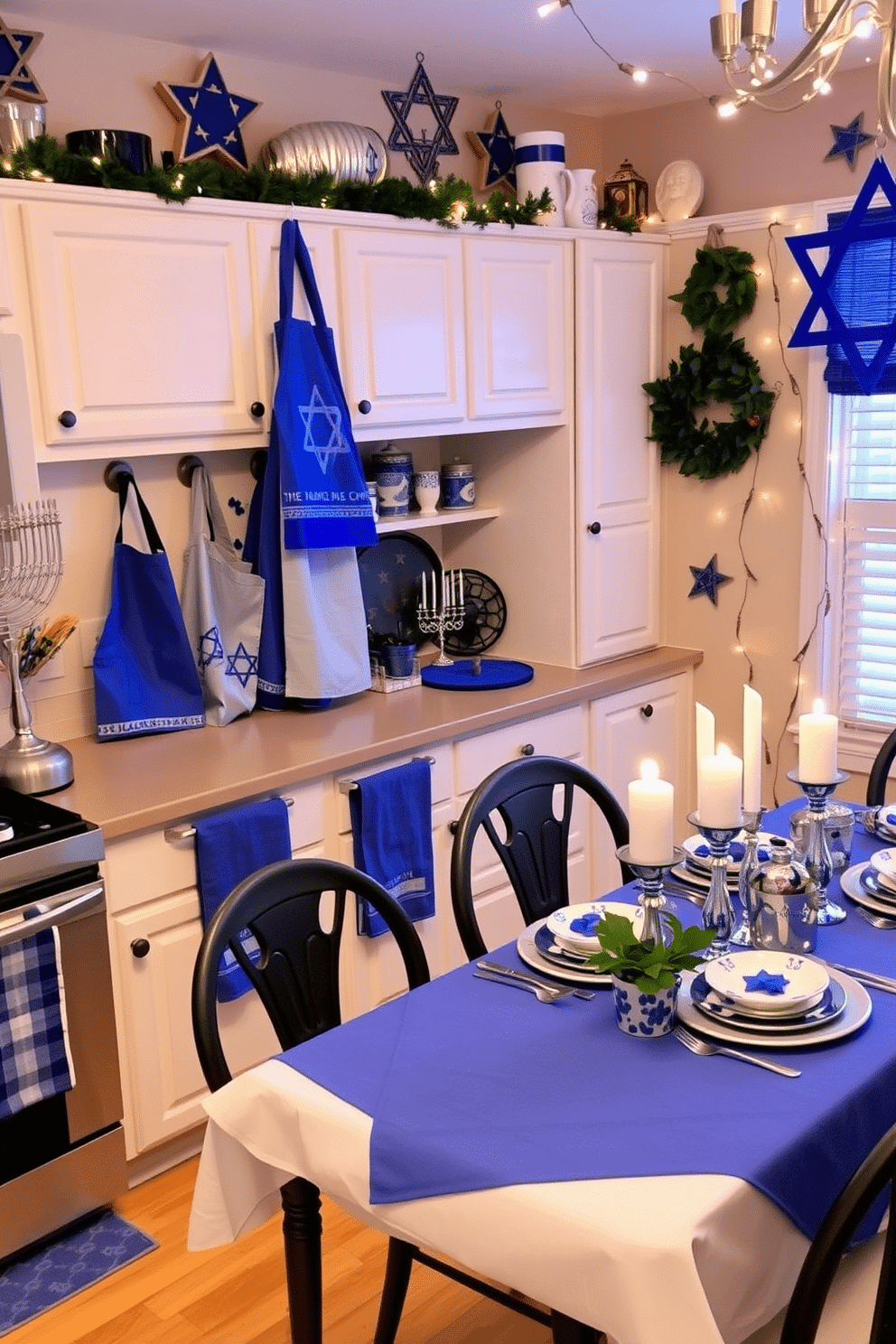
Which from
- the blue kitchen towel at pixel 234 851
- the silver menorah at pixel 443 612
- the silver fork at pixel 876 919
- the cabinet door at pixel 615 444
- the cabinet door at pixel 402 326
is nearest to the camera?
the silver fork at pixel 876 919

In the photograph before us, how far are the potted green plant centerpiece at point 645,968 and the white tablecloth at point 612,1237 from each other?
6.3 inches

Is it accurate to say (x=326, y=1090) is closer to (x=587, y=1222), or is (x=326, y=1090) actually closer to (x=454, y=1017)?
(x=454, y=1017)

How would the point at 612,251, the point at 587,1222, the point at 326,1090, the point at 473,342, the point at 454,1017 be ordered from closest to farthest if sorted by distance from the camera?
the point at 587,1222 → the point at 326,1090 → the point at 454,1017 → the point at 473,342 → the point at 612,251

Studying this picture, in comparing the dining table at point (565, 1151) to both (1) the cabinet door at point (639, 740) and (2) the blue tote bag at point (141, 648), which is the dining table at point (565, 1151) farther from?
(1) the cabinet door at point (639, 740)

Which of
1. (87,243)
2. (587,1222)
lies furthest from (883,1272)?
(87,243)

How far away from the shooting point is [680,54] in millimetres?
3211

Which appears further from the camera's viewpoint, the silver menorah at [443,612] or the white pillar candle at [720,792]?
the silver menorah at [443,612]

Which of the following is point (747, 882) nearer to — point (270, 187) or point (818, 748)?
point (818, 748)

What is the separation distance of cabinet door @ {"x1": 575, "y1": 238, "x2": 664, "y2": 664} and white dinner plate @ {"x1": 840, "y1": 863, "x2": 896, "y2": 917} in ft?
4.93

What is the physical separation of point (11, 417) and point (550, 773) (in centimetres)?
125

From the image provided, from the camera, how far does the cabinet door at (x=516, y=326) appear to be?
3.29m

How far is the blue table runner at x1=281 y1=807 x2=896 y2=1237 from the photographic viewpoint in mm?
1470

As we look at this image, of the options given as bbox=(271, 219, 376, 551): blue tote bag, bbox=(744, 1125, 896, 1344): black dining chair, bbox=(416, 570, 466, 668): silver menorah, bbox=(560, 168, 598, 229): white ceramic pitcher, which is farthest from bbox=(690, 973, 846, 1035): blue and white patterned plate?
bbox=(560, 168, 598, 229): white ceramic pitcher

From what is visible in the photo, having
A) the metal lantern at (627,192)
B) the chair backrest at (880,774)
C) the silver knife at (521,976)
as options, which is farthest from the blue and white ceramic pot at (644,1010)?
the metal lantern at (627,192)
